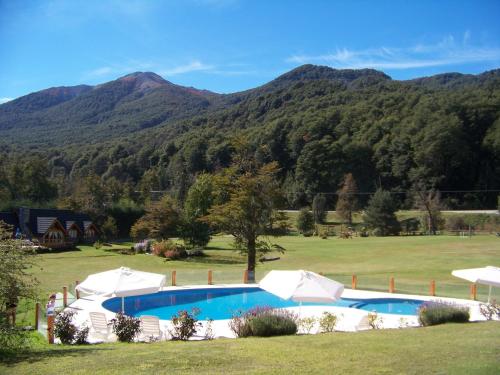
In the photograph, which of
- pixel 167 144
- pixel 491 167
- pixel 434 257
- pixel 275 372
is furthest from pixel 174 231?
pixel 167 144

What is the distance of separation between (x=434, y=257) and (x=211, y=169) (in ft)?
307

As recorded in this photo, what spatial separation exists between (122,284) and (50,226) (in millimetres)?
38934

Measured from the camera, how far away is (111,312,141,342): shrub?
13.4 meters

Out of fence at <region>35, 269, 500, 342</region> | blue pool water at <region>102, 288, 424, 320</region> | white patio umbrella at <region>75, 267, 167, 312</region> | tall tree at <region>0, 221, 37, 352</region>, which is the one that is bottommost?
blue pool water at <region>102, 288, 424, 320</region>

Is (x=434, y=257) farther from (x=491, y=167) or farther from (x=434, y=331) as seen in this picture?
(x=491, y=167)

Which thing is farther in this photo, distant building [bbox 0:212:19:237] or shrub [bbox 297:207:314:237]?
shrub [bbox 297:207:314:237]

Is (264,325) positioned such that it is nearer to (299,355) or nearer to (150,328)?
(150,328)

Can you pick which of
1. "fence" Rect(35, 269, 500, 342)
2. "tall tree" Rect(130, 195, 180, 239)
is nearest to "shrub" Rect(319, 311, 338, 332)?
"fence" Rect(35, 269, 500, 342)

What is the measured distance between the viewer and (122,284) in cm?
1725

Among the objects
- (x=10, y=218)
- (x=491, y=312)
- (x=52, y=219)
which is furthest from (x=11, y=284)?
(x=10, y=218)

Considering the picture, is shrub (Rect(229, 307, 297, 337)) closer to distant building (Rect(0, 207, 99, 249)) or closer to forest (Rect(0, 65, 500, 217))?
distant building (Rect(0, 207, 99, 249))

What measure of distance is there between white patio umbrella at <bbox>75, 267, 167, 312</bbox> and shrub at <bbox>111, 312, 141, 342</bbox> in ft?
11.2

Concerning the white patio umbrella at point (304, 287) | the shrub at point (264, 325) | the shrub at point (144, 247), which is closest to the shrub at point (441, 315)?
the white patio umbrella at point (304, 287)

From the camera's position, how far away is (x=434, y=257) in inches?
1436
